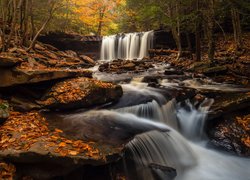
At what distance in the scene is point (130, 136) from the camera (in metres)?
5.72

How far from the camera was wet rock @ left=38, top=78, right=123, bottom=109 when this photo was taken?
22.8 ft

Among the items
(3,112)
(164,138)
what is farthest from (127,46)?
(3,112)

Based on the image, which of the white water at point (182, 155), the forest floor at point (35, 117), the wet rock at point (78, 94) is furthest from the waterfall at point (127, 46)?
the white water at point (182, 155)

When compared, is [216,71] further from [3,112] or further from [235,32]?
[3,112]

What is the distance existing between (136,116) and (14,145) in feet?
12.9

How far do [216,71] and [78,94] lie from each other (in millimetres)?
8023

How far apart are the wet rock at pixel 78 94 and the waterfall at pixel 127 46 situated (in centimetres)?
1428

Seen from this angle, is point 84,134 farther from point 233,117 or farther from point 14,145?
point 233,117

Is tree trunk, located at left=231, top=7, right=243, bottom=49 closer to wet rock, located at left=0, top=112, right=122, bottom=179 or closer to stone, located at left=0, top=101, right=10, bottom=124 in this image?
wet rock, located at left=0, top=112, right=122, bottom=179

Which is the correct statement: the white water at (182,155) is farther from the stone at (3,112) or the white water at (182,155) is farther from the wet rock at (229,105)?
the stone at (3,112)

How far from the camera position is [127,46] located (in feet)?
75.8

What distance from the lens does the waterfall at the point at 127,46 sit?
21.9 meters

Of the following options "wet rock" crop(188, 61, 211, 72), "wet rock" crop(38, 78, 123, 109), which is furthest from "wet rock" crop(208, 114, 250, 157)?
"wet rock" crop(188, 61, 211, 72)

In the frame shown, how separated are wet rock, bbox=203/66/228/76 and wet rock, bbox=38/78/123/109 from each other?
650 cm
